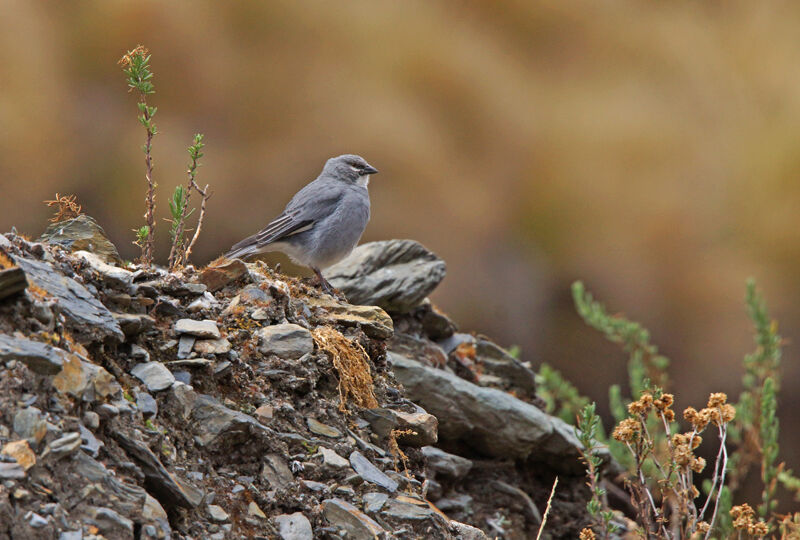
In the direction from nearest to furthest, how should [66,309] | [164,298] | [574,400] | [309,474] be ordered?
[66,309]
[309,474]
[164,298]
[574,400]

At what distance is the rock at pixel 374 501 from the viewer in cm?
324

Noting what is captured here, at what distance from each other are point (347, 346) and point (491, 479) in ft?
7.71

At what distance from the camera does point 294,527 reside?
3004 millimetres

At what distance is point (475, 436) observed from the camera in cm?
573

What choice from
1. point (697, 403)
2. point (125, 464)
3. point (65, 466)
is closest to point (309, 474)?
point (125, 464)

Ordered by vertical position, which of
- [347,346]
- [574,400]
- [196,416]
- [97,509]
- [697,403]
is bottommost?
[97,509]

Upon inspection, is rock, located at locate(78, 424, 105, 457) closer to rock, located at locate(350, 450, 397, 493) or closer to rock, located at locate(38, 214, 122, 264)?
rock, located at locate(350, 450, 397, 493)

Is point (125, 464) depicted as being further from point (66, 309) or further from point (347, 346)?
point (347, 346)

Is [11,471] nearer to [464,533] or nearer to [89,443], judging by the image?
[89,443]

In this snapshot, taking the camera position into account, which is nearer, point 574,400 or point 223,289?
point 223,289

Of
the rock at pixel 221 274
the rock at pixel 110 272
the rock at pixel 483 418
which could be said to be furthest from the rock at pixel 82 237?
the rock at pixel 483 418

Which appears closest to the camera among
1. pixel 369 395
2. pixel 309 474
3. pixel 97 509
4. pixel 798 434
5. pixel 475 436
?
pixel 97 509

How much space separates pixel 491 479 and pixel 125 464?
11.7 ft

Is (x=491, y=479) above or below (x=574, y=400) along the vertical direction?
below
